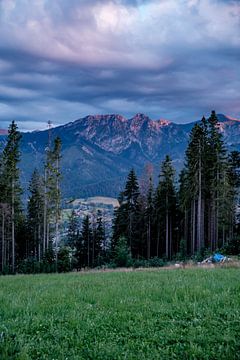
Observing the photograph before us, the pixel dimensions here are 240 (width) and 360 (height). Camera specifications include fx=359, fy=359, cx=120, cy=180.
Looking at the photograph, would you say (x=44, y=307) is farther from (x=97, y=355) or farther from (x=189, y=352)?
(x=189, y=352)

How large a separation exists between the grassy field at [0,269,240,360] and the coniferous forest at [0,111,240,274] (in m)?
25.7

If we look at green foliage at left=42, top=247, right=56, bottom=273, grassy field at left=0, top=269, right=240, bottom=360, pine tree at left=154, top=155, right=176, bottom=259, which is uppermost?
pine tree at left=154, top=155, right=176, bottom=259

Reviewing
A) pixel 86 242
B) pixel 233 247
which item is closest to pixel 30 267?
pixel 233 247

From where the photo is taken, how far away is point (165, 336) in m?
7.42

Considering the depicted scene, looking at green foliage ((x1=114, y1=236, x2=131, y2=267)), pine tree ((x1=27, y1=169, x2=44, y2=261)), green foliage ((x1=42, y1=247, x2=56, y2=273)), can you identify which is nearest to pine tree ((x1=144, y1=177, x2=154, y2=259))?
pine tree ((x1=27, y1=169, x2=44, y2=261))

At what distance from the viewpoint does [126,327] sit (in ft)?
26.5

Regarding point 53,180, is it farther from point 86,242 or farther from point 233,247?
point 86,242

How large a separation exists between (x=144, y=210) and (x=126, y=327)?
56561 mm

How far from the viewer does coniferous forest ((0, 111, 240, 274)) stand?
43469 mm

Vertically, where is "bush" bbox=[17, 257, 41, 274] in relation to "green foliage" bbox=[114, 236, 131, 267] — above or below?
below

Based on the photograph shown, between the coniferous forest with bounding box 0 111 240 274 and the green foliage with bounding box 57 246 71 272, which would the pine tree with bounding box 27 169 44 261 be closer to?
the coniferous forest with bounding box 0 111 240 274

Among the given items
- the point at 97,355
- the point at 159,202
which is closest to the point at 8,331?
the point at 97,355

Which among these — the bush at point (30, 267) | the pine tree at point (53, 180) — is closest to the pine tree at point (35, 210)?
the pine tree at point (53, 180)

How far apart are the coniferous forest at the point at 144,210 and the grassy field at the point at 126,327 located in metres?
25.7
